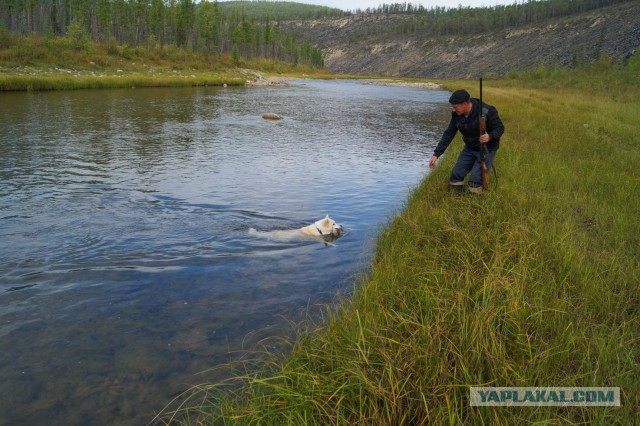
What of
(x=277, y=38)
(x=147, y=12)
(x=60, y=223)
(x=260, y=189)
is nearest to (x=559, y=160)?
(x=260, y=189)

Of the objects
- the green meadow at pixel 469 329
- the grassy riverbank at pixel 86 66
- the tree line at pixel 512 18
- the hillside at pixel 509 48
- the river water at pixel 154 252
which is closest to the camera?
the green meadow at pixel 469 329

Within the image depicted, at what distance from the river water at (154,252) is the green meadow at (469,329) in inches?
29.9

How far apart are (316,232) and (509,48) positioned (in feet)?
488

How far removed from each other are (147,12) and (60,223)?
110m

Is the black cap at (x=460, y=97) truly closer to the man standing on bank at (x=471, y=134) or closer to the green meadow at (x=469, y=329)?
the man standing on bank at (x=471, y=134)

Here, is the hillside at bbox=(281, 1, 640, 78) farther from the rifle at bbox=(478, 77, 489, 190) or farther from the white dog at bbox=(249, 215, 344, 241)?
the white dog at bbox=(249, 215, 344, 241)

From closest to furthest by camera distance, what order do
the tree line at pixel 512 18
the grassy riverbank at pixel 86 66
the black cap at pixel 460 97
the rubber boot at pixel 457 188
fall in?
the black cap at pixel 460 97, the rubber boot at pixel 457 188, the grassy riverbank at pixel 86 66, the tree line at pixel 512 18

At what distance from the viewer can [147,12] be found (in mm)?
102250

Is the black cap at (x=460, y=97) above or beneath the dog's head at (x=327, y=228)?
above

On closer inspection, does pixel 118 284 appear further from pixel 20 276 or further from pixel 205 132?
pixel 205 132

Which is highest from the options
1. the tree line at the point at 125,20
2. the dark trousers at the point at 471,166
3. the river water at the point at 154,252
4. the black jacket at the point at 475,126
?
the tree line at the point at 125,20

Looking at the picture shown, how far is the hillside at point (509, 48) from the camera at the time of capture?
92.9 meters

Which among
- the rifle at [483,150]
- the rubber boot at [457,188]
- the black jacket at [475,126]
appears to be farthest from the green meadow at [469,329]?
the black jacket at [475,126]

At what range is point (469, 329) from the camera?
376 cm
